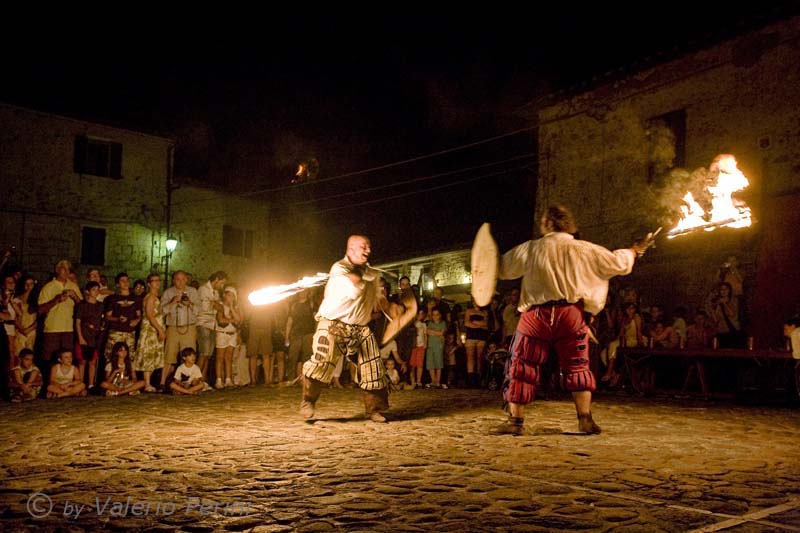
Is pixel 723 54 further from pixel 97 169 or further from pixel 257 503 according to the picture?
pixel 97 169

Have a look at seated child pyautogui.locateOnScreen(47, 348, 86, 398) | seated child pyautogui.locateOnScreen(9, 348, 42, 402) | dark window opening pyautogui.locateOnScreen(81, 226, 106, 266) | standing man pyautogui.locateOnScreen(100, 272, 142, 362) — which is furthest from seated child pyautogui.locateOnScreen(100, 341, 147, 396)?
dark window opening pyautogui.locateOnScreen(81, 226, 106, 266)

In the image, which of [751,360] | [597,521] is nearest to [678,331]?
[751,360]

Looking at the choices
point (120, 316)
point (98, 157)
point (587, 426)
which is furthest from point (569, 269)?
point (98, 157)

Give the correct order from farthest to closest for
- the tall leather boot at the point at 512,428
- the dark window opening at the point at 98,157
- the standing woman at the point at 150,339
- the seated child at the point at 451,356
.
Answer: the dark window opening at the point at 98,157
the seated child at the point at 451,356
the standing woman at the point at 150,339
the tall leather boot at the point at 512,428

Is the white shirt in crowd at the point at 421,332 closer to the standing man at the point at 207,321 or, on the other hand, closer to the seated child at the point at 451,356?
the seated child at the point at 451,356

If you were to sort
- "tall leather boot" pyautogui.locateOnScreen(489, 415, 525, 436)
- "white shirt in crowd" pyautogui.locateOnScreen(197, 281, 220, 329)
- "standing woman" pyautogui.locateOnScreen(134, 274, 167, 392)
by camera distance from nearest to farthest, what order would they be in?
"tall leather boot" pyautogui.locateOnScreen(489, 415, 525, 436) < "standing woman" pyautogui.locateOnScreen(134, 274, 167, 392) < "white shirt in crowd" pyautogui.locateOnScreen(197, 281, 220, 329)

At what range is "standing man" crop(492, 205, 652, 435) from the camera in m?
6.33

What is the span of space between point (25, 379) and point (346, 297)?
5839mm

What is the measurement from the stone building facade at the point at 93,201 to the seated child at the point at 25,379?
55.2ft

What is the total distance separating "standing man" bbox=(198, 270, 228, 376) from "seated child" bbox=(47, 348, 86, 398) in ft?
7.26

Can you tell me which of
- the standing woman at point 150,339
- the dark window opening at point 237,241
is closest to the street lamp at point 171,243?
the dark window opening at point 237,241

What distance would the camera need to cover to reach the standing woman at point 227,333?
1252cm

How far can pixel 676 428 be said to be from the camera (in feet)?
23.3

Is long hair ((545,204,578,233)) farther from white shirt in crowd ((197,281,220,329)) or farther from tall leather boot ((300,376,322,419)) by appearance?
white shirt in crowd ((197,281,220,329))
